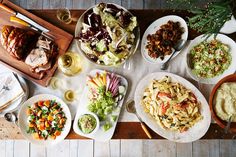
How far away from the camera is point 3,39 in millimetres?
2201

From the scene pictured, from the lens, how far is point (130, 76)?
2.22 meters

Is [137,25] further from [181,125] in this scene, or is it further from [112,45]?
[181,125]

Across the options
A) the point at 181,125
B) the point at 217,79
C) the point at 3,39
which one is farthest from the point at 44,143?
the point at 217,79

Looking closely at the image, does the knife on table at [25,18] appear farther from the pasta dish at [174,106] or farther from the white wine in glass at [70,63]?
the pasta dish at [174,106]

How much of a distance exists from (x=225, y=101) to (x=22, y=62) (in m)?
1.20

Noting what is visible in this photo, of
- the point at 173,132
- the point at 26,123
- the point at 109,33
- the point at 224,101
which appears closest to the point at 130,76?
the point at 109,33

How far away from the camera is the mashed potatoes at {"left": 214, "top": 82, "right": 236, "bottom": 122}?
209cm

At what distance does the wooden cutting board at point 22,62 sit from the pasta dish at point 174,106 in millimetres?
593

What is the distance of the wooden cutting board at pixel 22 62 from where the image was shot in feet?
7.29

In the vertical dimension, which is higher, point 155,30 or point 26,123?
point 155,30

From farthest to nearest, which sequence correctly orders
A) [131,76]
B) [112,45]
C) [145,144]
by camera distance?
[145,144], [131,76], [112,45]

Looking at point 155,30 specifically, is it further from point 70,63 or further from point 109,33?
point 70,63

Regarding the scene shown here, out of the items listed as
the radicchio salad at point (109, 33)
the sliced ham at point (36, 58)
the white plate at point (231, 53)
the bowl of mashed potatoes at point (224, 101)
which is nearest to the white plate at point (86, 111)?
the radicchio salad at point (109, 33)

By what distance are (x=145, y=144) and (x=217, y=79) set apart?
1.01 metres
